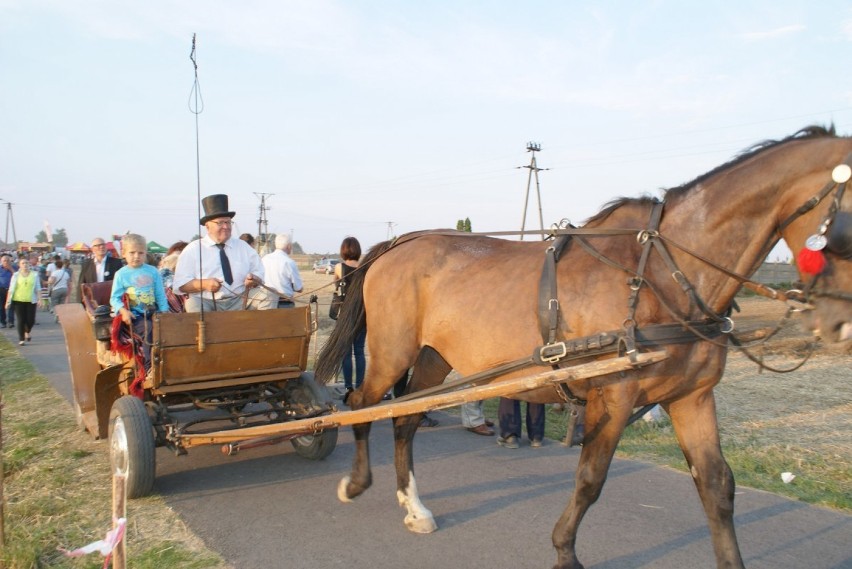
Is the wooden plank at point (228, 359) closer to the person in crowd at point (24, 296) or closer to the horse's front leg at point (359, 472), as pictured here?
the horse's front leg at point (359, 472)

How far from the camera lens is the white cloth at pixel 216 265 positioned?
5.04 m

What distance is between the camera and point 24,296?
12.7 meters

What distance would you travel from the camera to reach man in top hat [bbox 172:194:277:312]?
199 inches

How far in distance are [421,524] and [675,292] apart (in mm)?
2133

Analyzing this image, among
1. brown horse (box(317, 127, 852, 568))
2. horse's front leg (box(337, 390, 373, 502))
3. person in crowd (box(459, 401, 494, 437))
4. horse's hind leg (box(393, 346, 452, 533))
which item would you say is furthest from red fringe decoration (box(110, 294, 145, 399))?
person in crowd (box(459, 401, 494, 437))

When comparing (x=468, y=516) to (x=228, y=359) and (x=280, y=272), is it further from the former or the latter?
(x=280, y=272)

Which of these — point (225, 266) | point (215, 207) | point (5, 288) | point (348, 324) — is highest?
point (215, 207)

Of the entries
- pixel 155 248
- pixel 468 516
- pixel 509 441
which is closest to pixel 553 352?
pixel 468 516

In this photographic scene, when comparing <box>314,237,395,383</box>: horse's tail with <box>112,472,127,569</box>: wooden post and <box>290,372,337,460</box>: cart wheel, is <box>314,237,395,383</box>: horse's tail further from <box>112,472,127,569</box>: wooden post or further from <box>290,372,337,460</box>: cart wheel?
<box>112,472,127,569</box>: wooden post

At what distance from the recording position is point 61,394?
26.1 feet

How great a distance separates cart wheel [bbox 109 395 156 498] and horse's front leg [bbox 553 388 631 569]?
279 cm

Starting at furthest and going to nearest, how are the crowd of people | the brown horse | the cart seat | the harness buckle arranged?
the cart seat
the crowd of people
the harness buckle
the brown horse

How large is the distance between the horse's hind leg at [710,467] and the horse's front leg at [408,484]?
1.65 metres

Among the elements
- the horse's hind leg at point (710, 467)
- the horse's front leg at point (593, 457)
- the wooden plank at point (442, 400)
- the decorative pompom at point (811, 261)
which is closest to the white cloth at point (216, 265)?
the wooden plank at point (442, 400)
